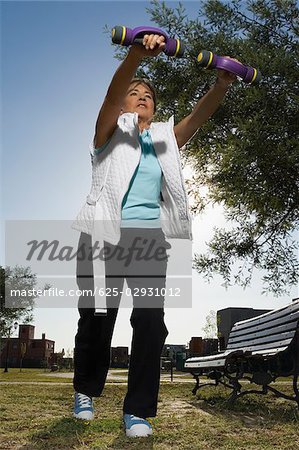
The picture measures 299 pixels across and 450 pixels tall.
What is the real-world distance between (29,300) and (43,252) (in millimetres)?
30901

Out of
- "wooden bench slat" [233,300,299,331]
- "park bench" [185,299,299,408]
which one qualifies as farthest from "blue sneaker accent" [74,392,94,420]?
"wooden bench slat" [233,300,299,331]

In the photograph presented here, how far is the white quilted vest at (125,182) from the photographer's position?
3.74 m

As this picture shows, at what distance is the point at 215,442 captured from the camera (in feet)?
12.4

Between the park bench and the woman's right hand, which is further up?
the woman's right hand

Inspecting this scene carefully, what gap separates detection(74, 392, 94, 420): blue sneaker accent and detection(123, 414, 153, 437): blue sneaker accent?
707 mm

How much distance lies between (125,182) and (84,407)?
1.80 m

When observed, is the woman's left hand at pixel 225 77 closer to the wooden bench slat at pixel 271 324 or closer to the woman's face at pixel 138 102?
the woman's face at pixel 138 102

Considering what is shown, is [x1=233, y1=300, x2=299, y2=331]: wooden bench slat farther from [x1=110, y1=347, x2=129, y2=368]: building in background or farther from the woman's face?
[x1=110, y1=347, x2=129, y2=368]: building in background

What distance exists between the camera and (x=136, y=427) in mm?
3566

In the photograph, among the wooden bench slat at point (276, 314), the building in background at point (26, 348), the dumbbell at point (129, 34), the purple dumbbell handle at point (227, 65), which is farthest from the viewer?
the building in background at point (26, 348)

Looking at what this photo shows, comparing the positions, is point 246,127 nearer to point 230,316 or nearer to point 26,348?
point 230,316

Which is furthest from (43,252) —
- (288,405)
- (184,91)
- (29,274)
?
(29,274)

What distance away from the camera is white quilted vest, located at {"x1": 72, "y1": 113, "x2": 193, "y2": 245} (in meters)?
3.74

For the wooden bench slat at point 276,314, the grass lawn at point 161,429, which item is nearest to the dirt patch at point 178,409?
the grass lawn at point 161,429
